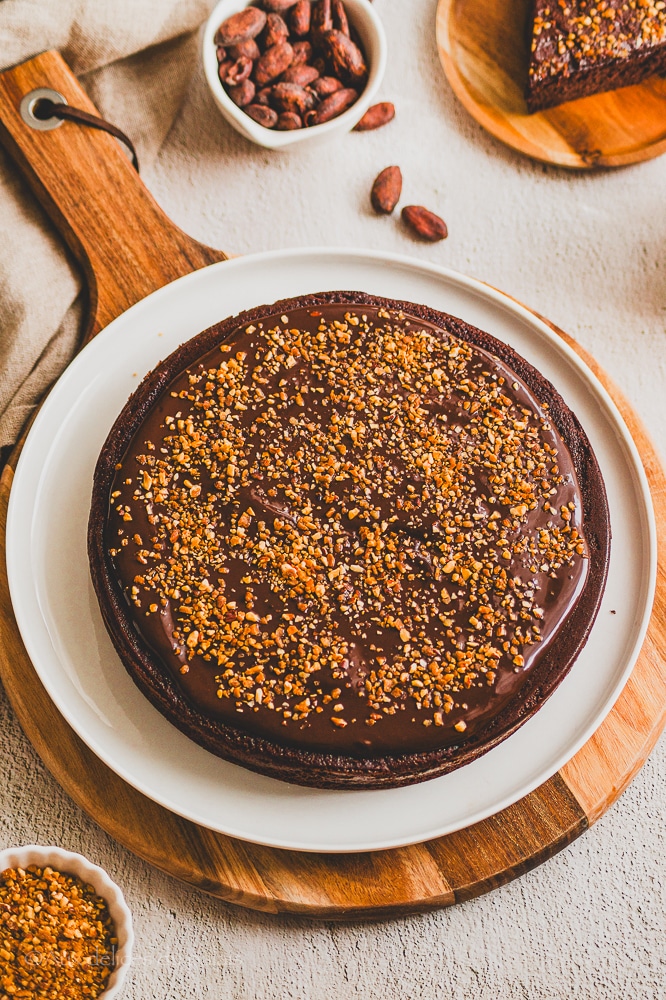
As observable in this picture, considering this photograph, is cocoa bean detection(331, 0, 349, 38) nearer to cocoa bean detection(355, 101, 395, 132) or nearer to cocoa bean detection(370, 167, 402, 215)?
cocoa bean detection(355, 101, 395, 132)

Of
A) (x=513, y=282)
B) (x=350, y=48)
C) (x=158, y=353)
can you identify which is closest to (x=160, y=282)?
(x=158, y=353)

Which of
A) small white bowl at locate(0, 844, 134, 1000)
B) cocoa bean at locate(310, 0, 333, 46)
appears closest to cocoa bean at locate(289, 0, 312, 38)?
cocoa bean at locate(310, 0, 333, 46)

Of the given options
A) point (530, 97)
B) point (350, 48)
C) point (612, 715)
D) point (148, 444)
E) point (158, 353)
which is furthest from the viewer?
point (530, 97)

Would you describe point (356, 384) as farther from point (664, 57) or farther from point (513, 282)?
point (664, 57)

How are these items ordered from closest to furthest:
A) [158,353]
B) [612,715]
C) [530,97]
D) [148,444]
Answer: [148,444] → [612,715] → [158,353] → [530,97]

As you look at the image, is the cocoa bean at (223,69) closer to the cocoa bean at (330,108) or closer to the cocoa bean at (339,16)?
the cocoa bean at (330,108)

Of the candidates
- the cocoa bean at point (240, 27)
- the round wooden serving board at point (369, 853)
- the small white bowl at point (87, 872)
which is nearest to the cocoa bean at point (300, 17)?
the cocoa bean at point (240, 27)
